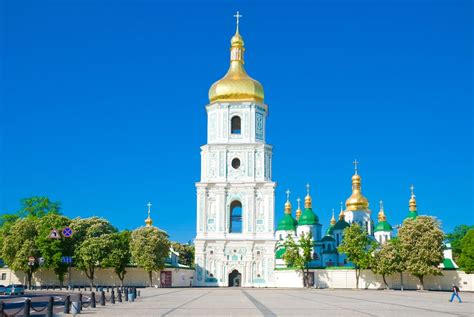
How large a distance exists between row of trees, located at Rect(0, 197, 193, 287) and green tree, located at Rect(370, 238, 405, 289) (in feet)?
74.8

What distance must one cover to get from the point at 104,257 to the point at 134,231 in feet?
20.6

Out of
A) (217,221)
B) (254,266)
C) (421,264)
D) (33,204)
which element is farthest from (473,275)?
(33,204)

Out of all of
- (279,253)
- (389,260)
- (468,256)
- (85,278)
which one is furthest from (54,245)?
(468,256)

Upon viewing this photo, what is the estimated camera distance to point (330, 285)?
70750mm

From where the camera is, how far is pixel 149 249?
68375mm

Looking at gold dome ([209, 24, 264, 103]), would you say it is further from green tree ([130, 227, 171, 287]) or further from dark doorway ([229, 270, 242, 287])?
dark doorway ([229, 270, 242, 287])

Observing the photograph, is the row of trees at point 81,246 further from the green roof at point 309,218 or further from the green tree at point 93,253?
the green roof at point 309,218

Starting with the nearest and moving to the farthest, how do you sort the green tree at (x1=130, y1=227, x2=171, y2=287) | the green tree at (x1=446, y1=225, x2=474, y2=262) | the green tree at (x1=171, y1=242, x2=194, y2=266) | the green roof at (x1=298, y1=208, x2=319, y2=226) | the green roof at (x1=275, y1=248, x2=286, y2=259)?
1. the green tree at (x1=130, y1=227, x2=171, y2=287)
2. the green roof at (x1=275, y1=248, x2=286, y2=259)
3. the green roof at (x1=298, y1=208, x2=319, y2=226)
4. the green tree at (x1=446, y1=225, x2=474, y2=262)
5. the green tree at (x1=171, y1=242, x2=194, y2=266)

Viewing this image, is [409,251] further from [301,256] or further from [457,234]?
[457,234]

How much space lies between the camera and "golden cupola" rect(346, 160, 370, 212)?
9381 centimetres

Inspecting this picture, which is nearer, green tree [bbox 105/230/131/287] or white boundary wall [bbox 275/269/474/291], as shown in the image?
white boundary wall [bbox 275/269/474/291]

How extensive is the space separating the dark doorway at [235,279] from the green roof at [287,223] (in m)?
26.2

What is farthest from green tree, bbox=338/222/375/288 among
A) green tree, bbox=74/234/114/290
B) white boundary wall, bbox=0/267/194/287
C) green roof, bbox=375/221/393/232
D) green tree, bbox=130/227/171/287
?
green tree, bbox=74/234/114/290

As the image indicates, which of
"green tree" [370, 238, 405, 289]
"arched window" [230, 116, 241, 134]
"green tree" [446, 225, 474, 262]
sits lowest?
"green tree" [370, 238, 405, 289]
